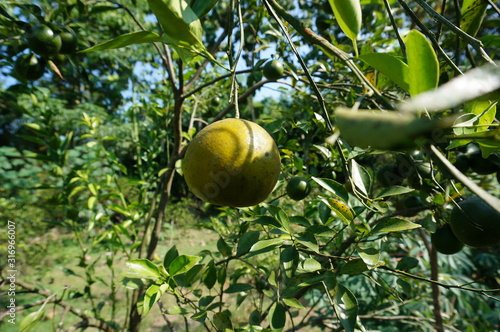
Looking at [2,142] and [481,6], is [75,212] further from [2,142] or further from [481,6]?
[2,142]

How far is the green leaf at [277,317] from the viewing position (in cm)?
68

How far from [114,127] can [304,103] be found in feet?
19.4

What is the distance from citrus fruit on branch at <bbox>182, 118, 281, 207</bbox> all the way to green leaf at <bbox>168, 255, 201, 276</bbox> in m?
0.26

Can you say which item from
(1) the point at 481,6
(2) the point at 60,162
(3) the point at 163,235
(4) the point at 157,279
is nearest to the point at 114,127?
(3) the point at 163,235

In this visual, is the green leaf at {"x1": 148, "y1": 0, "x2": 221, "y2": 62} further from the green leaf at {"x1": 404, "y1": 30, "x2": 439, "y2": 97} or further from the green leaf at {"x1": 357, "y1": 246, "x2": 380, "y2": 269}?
the green leaf at {"x1": 357, "y1": 246, "x2": 380, "y2": 269}

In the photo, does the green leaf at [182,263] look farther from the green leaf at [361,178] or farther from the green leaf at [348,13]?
the green leaf at [348,13]

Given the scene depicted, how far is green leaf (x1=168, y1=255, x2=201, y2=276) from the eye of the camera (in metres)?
0.74

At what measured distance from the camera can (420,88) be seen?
0.27 meters

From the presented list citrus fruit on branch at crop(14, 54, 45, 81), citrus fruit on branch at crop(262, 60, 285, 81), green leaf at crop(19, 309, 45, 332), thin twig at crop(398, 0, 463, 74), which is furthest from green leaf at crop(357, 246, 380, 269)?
citrus fruit on branch at crop(14, 54, 45, 81)

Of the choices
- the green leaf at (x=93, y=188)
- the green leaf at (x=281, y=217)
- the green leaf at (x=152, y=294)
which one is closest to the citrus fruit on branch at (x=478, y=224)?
the green leaf at (x=281, y=217)

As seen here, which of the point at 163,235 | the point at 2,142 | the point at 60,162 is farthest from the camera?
the point at 2,142

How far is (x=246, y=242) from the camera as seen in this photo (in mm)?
810

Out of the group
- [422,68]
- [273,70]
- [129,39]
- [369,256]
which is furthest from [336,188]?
[273,70]

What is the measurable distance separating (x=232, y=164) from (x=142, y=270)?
0.42 m
